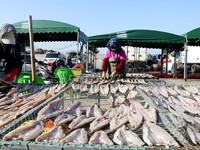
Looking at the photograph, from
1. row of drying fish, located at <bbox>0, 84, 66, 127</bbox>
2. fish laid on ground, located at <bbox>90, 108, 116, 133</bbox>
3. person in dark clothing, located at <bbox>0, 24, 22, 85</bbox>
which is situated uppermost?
person in dark clothing, located at <bbox>0, 24, 22, 85</bbox>

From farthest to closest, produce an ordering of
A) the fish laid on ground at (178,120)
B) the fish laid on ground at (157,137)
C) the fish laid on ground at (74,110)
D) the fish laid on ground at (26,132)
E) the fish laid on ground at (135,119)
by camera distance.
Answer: the fish laid on ground at (74,110) < the fish laid on ground at (135,119) < the fish laid on ground at (178,120) < the fish laid on ground at (26,132) < the fish laid on ground at (157,137)

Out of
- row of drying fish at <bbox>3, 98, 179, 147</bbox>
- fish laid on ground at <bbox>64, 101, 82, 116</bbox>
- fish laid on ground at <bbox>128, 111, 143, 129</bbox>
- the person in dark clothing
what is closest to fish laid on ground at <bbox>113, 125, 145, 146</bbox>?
row of drying fish at <bbox>3, 98, 179, 147</bbox>

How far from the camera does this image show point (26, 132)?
1.32 metres

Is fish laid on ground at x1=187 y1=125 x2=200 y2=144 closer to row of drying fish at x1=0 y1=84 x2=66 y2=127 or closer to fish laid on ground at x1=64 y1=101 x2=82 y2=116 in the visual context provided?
fish laid on ground at x1=64 y1=101 x2=82 y2=116

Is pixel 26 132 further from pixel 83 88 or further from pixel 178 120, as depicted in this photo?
pixel 83 88

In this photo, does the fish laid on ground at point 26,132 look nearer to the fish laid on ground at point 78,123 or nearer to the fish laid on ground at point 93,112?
the fish laid on ground at point 78,123

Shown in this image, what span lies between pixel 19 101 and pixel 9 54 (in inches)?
61.3

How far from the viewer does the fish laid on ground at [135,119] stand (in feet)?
5.05

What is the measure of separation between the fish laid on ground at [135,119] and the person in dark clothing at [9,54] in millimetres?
2776

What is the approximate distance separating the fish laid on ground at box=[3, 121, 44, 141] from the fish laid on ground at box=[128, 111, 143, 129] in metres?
0.90

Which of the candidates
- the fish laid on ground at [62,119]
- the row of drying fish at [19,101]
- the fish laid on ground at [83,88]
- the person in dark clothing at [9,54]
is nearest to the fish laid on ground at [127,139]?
the fish laid on ground at [62,119]

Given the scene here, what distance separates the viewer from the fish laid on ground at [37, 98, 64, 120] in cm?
169

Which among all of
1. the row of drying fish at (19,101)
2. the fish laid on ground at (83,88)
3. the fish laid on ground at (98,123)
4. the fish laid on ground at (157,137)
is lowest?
the fish laid on ground at (98,123)

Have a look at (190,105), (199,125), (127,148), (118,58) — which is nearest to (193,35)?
(118,58)
